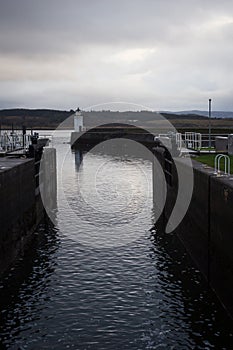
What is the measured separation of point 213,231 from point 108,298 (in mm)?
3710

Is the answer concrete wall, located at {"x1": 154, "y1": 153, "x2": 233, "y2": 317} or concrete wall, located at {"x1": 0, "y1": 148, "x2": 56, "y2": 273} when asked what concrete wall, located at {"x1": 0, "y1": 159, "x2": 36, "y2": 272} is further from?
concrete wall, located at {"x1": 154, "y1": 153, "x2": 233, "y2": 317}

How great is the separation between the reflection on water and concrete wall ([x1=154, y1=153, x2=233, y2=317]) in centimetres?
51

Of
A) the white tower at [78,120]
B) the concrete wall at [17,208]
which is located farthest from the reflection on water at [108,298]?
the white tower at [78,120]

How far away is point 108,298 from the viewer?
1483 cm

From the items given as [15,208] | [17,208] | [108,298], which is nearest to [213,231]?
[108,298]

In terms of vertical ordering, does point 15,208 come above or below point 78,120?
below

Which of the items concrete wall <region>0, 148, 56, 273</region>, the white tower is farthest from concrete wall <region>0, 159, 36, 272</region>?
the white tower

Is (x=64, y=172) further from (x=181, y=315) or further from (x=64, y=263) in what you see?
(x=181, y=315)

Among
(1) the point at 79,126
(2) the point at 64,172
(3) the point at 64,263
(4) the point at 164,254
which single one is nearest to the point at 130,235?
(4) the point at 164,254

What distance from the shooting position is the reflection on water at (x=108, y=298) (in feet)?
40.3

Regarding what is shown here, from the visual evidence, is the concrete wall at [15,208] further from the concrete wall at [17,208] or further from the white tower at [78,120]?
the white tower at [78,120]

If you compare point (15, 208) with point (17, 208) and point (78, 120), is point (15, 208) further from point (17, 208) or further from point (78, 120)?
point (78, 120)

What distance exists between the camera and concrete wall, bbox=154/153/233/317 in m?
13.1

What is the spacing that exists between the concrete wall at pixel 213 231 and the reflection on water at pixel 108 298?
51 centimetres
